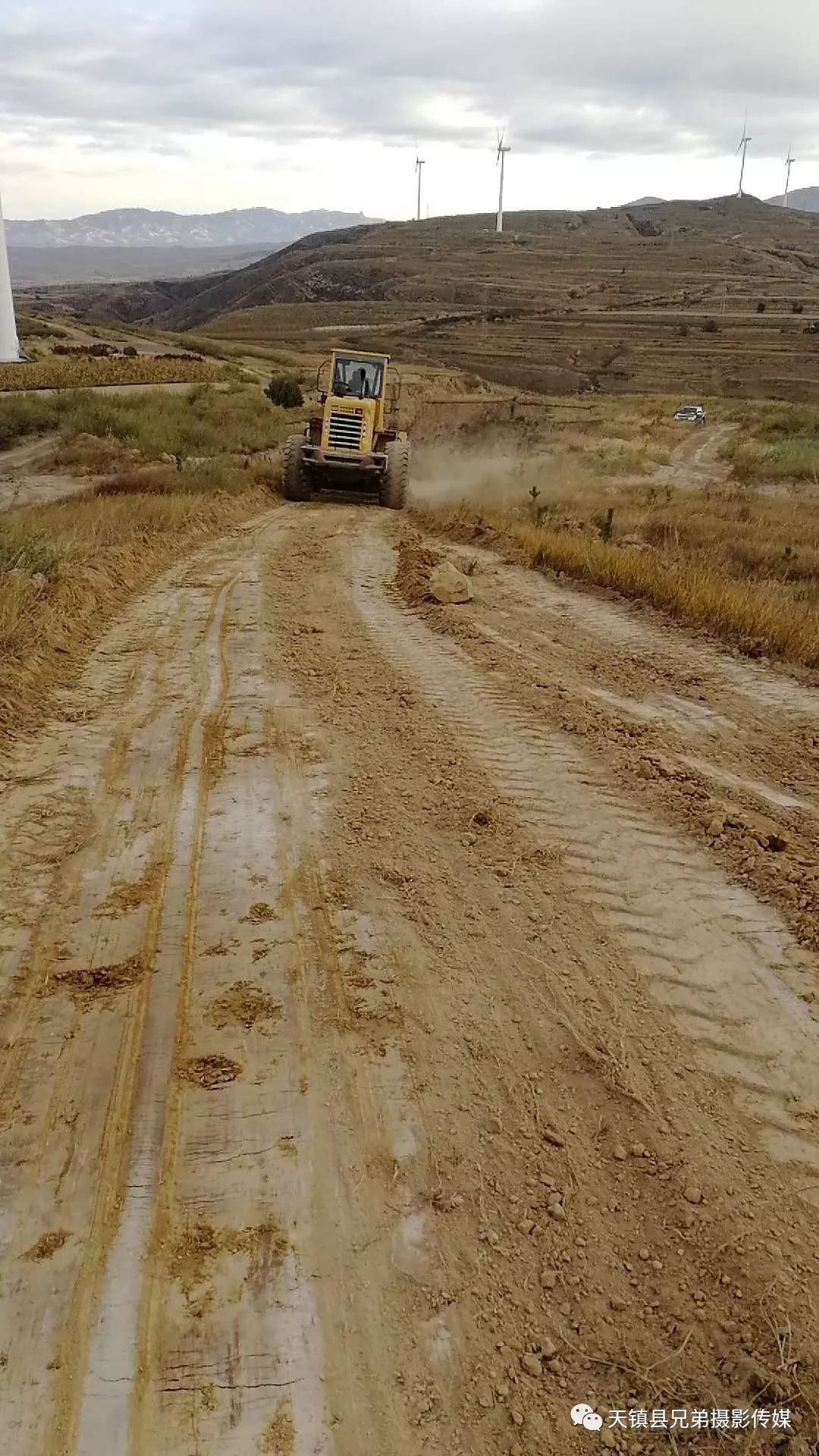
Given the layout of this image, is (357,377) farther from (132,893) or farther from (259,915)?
(259,915)

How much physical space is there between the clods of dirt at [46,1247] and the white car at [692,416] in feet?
132

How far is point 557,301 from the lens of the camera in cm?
8369

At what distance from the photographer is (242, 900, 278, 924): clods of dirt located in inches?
176

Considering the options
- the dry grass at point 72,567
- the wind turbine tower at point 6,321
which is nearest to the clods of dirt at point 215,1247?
the dry grass at point 72,567

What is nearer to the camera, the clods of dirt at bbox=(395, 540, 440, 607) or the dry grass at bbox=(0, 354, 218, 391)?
the clods of dirt at bbox=(395, 540, 440, 607)

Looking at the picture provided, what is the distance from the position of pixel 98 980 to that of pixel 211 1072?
Answer: 800 millimetres

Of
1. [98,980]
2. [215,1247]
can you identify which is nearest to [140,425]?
[98,980]

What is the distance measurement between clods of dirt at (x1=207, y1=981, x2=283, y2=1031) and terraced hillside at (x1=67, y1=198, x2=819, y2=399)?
5914 cm

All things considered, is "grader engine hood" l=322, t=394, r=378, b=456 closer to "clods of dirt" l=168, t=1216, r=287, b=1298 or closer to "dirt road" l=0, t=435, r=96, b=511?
"dirt road" l=0, t=435, r=96, b=511

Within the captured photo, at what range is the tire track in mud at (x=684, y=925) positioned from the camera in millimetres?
3576

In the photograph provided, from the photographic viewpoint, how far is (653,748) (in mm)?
6434

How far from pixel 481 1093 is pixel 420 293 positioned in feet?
341

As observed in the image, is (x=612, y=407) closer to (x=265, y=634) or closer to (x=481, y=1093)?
(x=265, y=634)

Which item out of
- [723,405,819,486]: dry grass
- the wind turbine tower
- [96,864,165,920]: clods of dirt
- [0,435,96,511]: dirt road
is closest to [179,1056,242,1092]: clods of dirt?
[96,864,165,920]: clods of dirt
